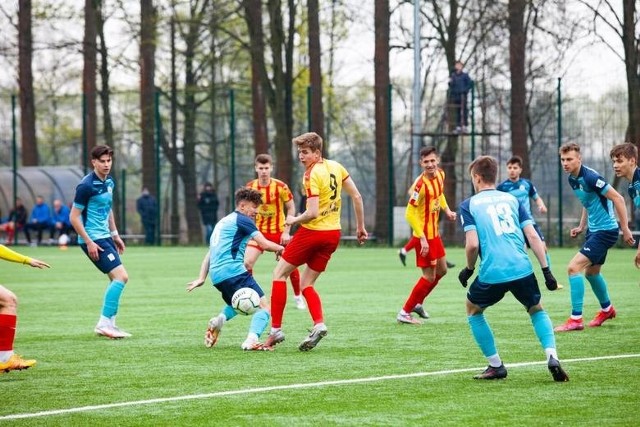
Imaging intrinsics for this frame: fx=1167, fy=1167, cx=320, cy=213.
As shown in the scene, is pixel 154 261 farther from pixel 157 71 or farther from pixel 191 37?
pixel 157 71

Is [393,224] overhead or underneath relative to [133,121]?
underneath

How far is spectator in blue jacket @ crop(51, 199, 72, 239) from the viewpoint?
36594 millimetres

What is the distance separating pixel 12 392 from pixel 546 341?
12.8 feet

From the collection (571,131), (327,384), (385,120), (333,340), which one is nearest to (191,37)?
(385,120)

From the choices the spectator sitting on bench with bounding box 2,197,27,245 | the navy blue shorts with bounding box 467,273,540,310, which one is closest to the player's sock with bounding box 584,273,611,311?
the navy blue shorts with bounding box 467,273,540,310

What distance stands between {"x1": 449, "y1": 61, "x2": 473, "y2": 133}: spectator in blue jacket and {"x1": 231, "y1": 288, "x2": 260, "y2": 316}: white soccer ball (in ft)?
70.3

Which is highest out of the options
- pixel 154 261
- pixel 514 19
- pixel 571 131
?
pixel 514 19

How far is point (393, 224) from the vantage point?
110ft

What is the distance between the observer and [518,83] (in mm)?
34125

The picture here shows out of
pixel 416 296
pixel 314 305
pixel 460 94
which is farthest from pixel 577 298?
pixel 460 94

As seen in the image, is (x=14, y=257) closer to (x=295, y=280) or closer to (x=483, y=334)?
(x=483, y=334)

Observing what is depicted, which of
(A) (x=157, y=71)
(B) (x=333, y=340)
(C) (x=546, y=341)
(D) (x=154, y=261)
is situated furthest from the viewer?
(A) (x=157, y=71)

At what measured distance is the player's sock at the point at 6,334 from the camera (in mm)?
9133

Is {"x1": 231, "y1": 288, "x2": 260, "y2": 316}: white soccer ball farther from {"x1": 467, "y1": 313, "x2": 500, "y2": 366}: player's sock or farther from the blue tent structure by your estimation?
the blue tent structure
